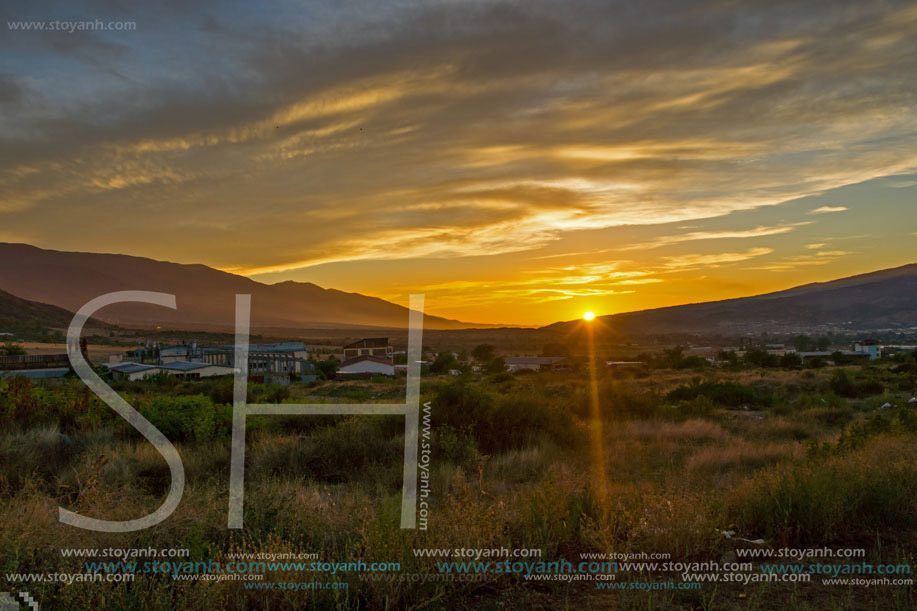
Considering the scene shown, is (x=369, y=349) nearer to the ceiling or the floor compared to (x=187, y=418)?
nearer to the floor

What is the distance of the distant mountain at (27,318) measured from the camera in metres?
85.1

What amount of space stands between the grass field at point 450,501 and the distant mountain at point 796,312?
6120 inches

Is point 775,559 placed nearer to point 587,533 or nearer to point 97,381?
point 587,533

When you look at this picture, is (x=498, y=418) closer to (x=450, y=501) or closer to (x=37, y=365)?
(x=450, y=501)

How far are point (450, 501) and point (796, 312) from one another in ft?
613

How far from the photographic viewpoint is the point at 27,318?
326 ft

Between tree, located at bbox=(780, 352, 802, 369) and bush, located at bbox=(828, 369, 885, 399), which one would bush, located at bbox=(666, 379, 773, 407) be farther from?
tree, located at bbox=(780, 352, 802, 369)

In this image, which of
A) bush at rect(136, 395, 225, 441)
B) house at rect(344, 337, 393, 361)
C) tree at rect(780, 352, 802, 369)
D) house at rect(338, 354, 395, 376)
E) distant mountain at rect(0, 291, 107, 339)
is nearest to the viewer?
bush at rect(136, 395, 225, 441)

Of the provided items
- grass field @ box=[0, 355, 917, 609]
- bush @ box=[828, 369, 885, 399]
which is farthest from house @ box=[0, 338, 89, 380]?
bush @ box=[828, 369, 885, 399]

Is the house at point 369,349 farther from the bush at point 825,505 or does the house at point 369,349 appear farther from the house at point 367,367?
the bush at point 825,505

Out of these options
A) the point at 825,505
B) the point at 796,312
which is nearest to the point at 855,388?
the point at 825,505

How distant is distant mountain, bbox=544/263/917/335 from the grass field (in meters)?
155

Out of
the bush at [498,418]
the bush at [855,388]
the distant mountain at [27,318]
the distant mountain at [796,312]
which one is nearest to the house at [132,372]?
the bush at [498,418]

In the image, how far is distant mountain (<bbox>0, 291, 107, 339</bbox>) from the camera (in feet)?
279
